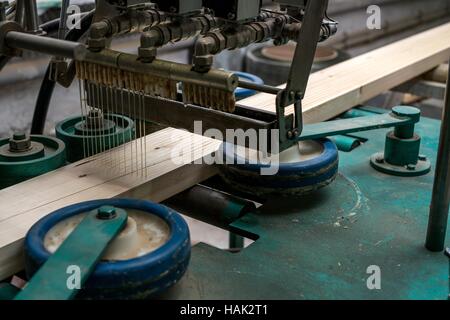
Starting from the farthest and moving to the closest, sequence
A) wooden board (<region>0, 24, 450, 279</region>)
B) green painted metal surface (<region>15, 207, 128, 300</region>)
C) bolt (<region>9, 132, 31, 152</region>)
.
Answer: bolt (<region>9, 132, 31, 152</region>) → wooden board (<region>0, 24, 450, 279</region>) → green painted metal surface (<region>15, 207, 128, 300</region>)

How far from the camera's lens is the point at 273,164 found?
940 millimetres

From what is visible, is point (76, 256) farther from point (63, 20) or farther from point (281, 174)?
point (63, 20)

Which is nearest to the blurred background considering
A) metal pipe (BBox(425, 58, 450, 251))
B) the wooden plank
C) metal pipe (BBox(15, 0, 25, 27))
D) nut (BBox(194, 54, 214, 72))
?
the wooden plank

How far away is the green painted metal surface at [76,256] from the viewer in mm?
626

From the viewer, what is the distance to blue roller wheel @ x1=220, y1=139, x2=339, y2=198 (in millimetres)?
932

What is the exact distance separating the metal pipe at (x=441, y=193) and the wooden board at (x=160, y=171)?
0.40 metres

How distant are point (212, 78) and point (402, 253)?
1.24 feet

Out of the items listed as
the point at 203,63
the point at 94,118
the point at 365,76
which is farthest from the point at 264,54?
the point at 203,63

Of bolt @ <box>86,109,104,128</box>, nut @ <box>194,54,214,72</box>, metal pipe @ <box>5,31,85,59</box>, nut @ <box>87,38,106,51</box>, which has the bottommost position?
bolt @ <box>86,109,104,128</box>

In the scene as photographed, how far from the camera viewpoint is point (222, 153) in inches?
38.9

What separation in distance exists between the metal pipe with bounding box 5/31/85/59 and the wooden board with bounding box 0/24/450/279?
237 mm

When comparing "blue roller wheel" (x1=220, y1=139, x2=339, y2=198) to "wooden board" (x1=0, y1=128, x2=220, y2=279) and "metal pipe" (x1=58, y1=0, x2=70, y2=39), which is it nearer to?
"wooden board" (x1=0, y1=128, x2=220, y2=279)

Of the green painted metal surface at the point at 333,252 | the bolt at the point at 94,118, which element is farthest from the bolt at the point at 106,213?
the bolt at the point at 94,118

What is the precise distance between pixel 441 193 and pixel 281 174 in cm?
24
